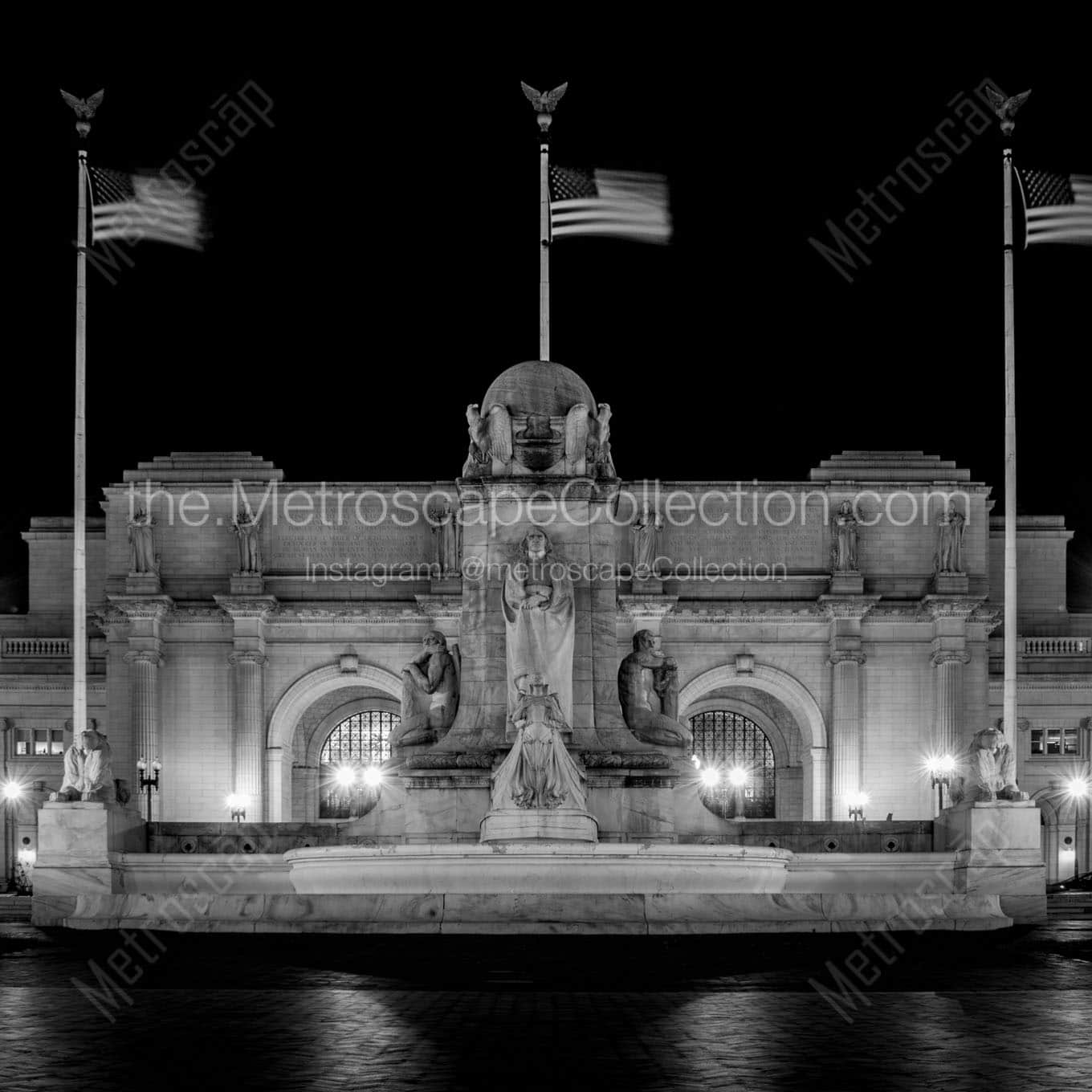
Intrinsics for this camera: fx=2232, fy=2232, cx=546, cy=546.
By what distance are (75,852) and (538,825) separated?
9.73 metres

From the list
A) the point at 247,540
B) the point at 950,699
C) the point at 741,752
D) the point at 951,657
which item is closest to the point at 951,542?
the point at 951,657

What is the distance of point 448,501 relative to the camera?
290 ft

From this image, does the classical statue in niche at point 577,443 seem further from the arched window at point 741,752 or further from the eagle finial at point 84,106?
the arched window at point 741,752

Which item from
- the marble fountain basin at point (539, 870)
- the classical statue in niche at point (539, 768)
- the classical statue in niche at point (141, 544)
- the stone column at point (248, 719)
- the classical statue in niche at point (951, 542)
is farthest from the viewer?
the classical statue in niche at point (951, 542)

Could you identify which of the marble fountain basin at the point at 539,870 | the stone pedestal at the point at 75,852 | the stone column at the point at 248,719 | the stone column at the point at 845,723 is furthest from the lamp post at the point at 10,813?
the marble fountain basin at the point at 539,870

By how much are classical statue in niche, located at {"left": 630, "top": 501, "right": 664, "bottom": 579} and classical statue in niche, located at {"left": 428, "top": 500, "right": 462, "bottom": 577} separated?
6.99 m

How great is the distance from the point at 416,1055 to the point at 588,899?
34.4ft

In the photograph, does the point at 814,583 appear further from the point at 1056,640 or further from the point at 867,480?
the point at 1056,640

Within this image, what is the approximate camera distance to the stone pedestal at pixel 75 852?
3738cm

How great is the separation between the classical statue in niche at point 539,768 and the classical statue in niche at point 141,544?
57205 millimetres

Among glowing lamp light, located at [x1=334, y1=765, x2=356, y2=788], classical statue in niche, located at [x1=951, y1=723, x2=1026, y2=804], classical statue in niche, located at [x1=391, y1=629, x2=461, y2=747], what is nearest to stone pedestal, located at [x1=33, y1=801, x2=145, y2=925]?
classical statue in niche, located at [x1=391, y1=629, x2=461, y2=747]

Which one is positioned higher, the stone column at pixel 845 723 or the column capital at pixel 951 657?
the column capital at pixel 951 657

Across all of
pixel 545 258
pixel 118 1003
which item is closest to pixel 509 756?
pixel 118 1003

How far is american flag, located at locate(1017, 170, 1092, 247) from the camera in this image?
49.1 metres
